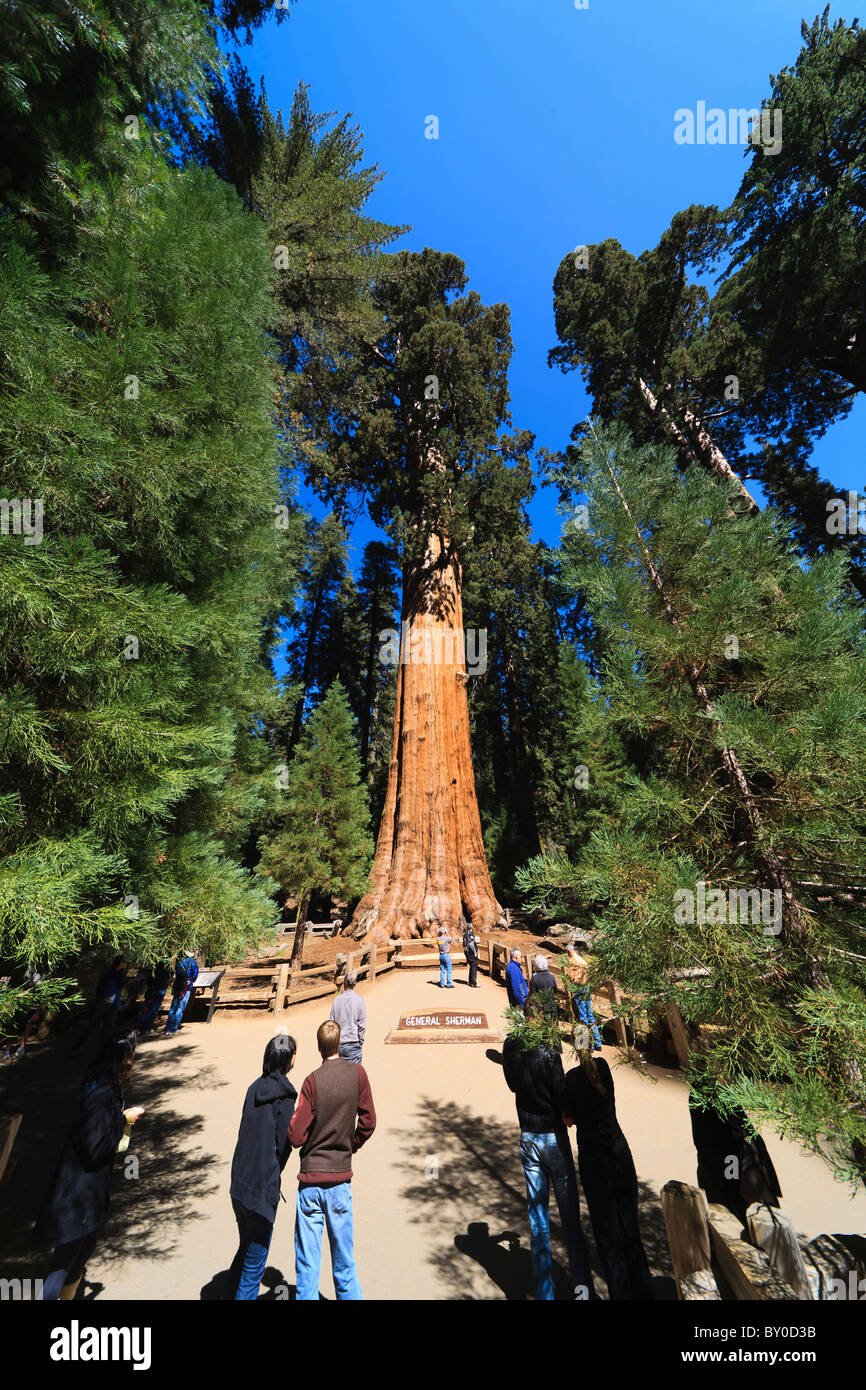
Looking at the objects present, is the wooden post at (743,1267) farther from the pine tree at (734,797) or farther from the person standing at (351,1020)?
the person standing at (351,1020)

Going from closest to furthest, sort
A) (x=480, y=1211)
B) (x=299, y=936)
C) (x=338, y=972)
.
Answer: (x=480, y=1211) < (x=338, y=972) < (x=299, y=936)

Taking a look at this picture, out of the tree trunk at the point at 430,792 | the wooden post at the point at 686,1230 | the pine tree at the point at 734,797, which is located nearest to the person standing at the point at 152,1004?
the tree trunk at the point at 430,792

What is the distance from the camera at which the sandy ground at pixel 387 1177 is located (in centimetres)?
332

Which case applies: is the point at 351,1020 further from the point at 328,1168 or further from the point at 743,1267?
the point at 743,1267

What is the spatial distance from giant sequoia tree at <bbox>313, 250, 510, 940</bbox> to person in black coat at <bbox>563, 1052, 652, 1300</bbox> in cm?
1130


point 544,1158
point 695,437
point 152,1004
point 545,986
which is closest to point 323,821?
point 152,1004

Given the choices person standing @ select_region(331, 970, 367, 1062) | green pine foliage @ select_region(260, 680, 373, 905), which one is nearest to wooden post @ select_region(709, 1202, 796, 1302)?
person standing @ select_region(331, 970, 367, 1062)

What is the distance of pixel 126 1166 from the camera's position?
446 centimetres

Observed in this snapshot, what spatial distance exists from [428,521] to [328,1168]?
15.3 metres

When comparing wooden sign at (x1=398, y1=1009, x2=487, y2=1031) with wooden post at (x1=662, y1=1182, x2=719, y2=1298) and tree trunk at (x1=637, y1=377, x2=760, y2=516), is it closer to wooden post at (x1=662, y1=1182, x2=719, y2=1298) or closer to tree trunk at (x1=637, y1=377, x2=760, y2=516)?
wooden post at (x1=662, y1=1182, x2=719, y2=1298)

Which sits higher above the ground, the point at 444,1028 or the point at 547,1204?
the point at 547,1204
